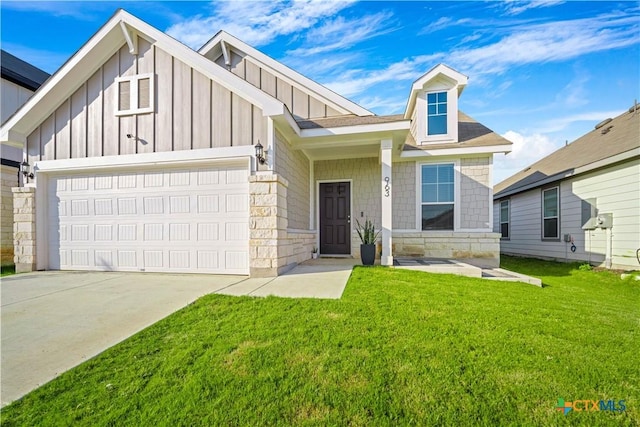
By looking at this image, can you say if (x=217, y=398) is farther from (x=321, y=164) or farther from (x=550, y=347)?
(x=321, y=164)

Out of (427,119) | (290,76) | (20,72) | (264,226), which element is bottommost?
(264,226)

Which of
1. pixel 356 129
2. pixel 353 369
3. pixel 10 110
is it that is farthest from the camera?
pixel 10 110

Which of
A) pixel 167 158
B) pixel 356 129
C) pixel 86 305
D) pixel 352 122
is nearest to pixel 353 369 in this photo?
pixel 86 305

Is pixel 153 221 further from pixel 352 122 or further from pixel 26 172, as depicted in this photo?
pixel 352 122

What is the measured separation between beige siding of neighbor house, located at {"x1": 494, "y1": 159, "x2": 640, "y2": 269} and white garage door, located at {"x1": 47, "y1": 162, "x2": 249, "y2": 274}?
8763mm

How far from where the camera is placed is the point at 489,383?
1.81 metres

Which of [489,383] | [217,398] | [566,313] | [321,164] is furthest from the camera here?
[321,164]

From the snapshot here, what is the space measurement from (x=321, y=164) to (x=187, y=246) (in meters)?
4.30

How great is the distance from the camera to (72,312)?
319 cm

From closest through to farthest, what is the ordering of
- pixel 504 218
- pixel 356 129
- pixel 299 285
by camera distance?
pixel 299 285
pixel 356 129
pixel 504 218

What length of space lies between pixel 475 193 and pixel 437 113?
8.03ft

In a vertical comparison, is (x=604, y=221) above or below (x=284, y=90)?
below

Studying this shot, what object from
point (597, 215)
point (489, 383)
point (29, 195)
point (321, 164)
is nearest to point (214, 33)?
point (321, 164)

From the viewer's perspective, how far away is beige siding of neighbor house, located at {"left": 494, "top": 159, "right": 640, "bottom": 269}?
249 inches
